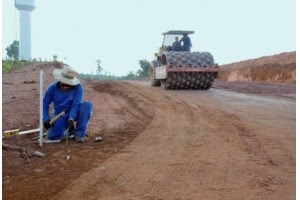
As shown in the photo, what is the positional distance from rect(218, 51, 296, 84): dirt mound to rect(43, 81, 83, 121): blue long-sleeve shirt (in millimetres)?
24209

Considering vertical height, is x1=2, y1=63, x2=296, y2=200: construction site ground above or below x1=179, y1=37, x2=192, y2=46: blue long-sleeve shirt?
below

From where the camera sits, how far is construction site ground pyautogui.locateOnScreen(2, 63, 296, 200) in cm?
481

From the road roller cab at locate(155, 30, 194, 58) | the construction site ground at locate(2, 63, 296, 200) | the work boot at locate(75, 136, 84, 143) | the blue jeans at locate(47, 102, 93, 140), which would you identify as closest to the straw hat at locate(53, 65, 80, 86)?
the blue jeans at locate(47, 102, 93, 140)

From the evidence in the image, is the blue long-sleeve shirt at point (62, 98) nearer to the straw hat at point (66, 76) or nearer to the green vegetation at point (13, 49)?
the straw hat at point (66, 76)

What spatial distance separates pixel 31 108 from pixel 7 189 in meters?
5.84

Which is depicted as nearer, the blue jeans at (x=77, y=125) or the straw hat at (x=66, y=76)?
the straw hat at (x=66, y=76)

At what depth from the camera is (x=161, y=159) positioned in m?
6.07

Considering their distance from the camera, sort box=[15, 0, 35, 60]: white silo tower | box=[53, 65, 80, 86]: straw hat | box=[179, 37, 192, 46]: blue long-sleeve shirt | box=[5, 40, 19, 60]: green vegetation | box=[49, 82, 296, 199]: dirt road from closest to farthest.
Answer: box=[49, 82, 296, 199]: dirt road < box=[53, 65, 80, 86]: straw hat < box=[179, 37, 192, 46]: blue long-sleeve shirt < box=[5, 40, 19, 60]: green vegetation < box=[15, 0, 35, 60]: white silo tower

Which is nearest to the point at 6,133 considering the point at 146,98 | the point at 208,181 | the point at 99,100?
the point at 208,181

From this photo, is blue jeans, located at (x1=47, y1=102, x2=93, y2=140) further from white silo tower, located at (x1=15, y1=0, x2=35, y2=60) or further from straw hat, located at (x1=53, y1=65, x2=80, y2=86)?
white silo tower, located at (x1=15, y1=0, x2=35, y2=60)

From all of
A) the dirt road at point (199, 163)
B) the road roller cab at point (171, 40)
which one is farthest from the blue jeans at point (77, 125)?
the road roller cab at point (171, 40)

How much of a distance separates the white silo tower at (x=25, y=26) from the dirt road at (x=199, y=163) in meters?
44.2

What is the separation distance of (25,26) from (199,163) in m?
55.8

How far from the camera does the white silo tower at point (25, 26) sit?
54.2m
